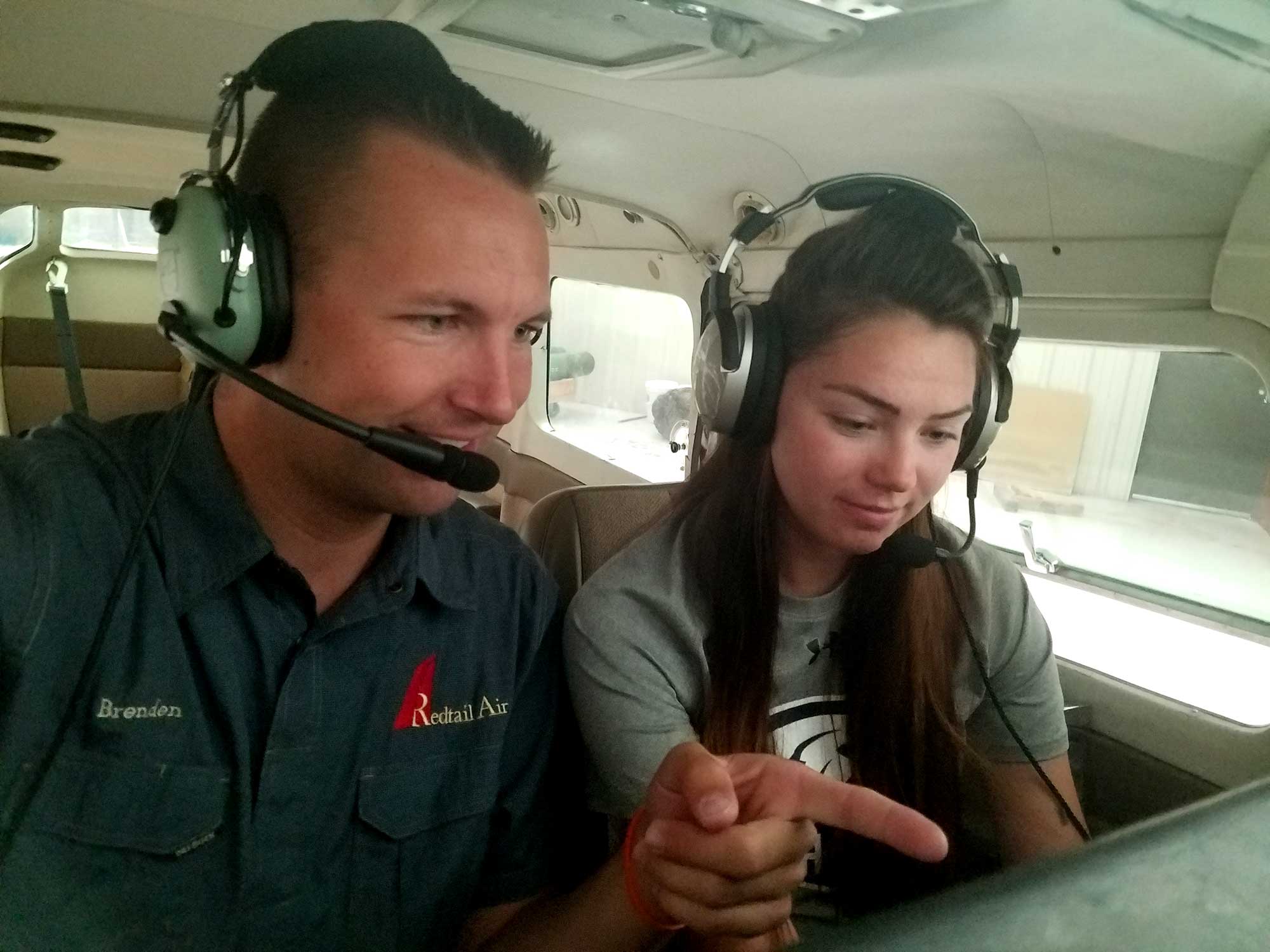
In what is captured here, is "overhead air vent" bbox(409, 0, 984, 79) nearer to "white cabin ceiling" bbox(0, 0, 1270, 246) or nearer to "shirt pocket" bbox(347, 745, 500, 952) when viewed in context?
"white cabin ceiling" bbox(0, 0, 1270, 246)

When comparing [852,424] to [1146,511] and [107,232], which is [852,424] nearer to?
[1146,511]

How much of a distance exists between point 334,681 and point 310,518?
190 millimetres

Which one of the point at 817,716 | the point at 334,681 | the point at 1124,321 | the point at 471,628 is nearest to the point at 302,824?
the point at 334,681

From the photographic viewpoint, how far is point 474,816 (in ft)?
3.55

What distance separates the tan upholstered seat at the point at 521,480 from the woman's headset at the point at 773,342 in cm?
201

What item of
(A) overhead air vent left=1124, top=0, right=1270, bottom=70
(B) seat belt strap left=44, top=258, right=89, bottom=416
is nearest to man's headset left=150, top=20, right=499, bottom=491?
(A) overhead air vent left=1124, top=0, right=1270, bottom=70

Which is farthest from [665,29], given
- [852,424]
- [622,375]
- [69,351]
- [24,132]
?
[69,351]

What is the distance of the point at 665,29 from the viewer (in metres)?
1.23

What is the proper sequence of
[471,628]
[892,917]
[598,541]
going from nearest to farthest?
[892,917] → [471,628] → [598,541]

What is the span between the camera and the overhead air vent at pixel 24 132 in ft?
5.80

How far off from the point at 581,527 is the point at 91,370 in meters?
3.40

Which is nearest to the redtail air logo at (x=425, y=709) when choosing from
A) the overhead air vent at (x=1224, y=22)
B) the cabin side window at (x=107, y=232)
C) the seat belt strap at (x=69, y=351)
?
the overhead air vent at (x=1224, y=22)

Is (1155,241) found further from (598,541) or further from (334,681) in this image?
(334,681)

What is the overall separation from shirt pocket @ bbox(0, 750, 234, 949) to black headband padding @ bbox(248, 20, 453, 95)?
0.73m
